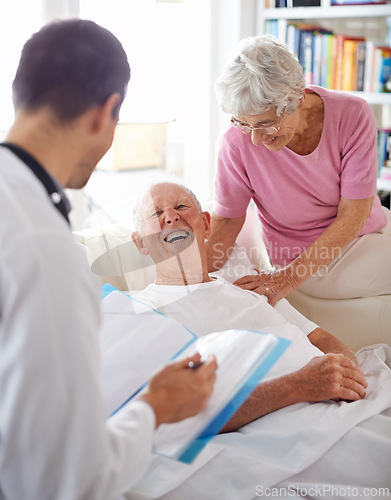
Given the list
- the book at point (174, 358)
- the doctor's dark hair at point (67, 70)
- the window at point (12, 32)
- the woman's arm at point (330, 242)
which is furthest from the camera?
the window at point (12, 32)

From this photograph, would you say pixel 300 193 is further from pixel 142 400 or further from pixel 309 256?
pixel 142 400

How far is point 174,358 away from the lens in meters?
1.19

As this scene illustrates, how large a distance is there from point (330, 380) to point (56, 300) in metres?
0.92

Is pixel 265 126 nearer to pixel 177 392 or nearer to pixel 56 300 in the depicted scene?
pixel 177 392

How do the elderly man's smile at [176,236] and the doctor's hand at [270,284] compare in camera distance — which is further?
the doctor's hand at [270,284]

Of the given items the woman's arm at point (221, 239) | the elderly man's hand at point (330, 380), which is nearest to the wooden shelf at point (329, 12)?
the woman's arm at point (221, 239)

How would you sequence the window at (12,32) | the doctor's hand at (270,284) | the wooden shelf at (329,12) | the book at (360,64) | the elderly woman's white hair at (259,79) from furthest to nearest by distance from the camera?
the book at (360,64)
the wooden shelf at (329,12)
the window at (12,32)
the doctor's hand at (270,284)
the elderly woman's white hair at (259,79)

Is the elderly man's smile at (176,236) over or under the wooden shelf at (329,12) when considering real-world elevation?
under

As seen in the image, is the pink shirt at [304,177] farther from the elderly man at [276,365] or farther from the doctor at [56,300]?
the doctor at [56,300]

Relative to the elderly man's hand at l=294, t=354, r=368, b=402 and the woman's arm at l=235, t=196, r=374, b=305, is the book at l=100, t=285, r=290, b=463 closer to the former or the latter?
the elderly man's hand at l=294, t=354, r=368, b=402

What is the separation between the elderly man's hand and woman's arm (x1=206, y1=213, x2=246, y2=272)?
0.68 meters

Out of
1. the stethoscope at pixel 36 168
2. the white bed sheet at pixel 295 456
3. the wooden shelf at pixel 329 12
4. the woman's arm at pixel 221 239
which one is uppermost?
the wooden shelf at pixel 329 12

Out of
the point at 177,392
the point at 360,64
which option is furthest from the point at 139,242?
the point at 360,64

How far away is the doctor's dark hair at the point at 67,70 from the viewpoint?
2.78 ft
